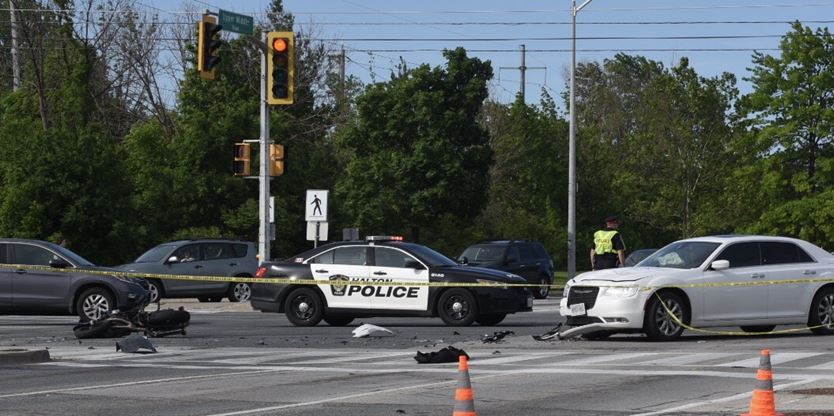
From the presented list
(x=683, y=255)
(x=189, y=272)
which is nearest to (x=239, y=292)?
(x=189, y=272)

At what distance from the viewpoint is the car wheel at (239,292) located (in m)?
34.2

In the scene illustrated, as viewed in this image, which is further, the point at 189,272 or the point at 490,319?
the point at 189,272

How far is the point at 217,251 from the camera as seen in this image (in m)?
34.5

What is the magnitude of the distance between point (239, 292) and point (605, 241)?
1249 cm

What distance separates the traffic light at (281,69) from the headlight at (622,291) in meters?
8.77

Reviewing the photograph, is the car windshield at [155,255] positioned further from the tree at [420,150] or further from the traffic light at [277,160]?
the tree at [420,150]

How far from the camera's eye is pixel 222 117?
48750 mm

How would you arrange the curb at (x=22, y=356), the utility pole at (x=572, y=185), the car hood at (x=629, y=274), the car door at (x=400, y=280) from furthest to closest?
the utility pole at (x=572, y=185)
the car door at (x=400, y=280)
the car hood at (x=629, y=274)
the curb at (x=22, y=356)

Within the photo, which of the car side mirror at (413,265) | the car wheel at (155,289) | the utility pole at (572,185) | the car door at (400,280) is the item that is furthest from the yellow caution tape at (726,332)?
the utility pole at (572,185)

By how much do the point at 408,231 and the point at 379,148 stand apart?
12.0ft

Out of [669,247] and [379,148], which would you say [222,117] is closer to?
[379,148]

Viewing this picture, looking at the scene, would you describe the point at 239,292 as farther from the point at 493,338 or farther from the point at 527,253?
the point at 493,338

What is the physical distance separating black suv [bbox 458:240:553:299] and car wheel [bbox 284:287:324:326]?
12702mm

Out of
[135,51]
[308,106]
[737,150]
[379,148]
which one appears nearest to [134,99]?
[135,51]
